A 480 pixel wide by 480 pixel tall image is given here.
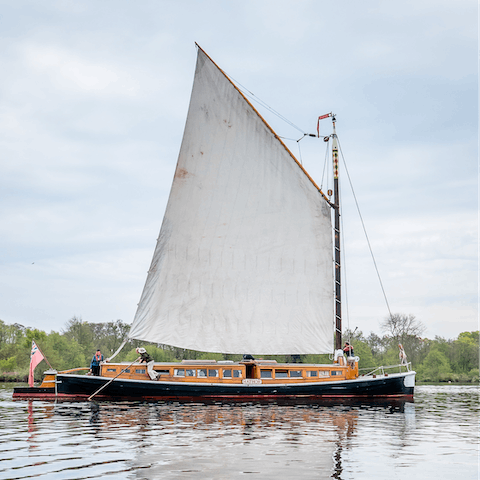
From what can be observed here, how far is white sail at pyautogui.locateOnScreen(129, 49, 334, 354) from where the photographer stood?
118 feet

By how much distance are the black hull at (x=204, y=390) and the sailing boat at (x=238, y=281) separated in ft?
0.22

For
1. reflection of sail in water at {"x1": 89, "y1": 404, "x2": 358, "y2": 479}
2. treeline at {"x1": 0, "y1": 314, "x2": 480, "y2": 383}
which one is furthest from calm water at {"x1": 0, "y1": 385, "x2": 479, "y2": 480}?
treeline at {"x1": 0, "y1": 314, "x2": 480, "y2": 383}

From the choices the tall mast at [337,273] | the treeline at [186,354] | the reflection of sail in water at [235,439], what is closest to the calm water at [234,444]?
the reflection of sail in water at [235,439]

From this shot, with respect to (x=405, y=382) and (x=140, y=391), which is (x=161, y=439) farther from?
(x=405, y=382)

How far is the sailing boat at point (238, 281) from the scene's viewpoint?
118 feet

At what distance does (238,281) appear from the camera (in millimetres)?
36531

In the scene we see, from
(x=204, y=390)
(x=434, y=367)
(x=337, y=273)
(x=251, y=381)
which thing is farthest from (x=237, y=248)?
(x=434, y=367)

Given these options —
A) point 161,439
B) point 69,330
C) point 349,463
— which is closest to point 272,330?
point 161,439

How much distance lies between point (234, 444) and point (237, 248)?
20.6 meters

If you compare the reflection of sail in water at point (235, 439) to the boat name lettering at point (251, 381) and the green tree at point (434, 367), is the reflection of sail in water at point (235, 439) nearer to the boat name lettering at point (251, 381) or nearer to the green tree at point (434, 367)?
the boat name lettering at point (251, 381)

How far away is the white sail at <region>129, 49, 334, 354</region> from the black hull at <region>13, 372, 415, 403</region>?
2.41 meters

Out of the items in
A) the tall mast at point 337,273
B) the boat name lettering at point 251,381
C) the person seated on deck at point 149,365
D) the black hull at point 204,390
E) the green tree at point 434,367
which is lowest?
the green tree at point 434,367

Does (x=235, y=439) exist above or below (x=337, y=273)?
below

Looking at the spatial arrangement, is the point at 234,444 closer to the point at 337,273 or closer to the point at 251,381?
the point at 251,381
